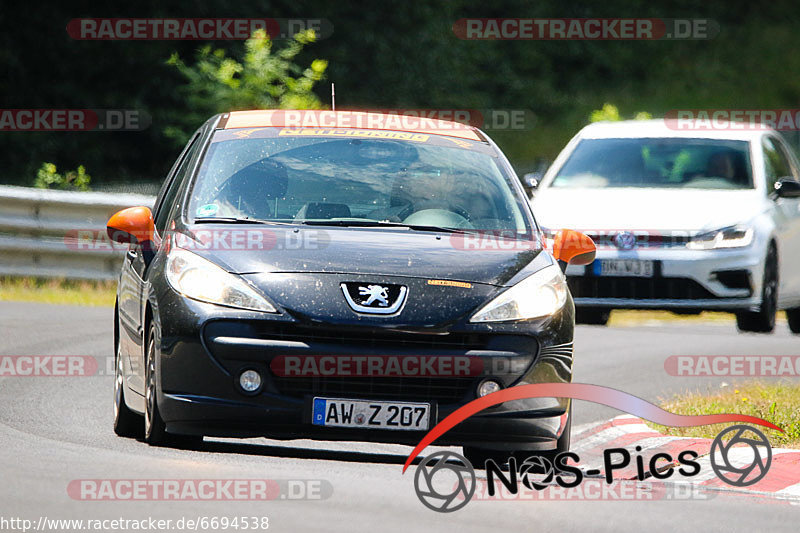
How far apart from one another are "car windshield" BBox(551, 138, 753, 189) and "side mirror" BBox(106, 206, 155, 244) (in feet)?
22.8

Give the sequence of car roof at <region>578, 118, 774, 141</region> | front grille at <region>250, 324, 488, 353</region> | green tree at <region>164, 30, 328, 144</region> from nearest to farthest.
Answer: front grille at <region>250, 324, 488, 353</region>
car roof at <region>578, 118, 774, 141</region>
green tree at <region>164, 30, 328, 144</region>

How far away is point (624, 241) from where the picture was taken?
13.2 m

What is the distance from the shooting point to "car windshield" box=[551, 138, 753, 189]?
1442 cm

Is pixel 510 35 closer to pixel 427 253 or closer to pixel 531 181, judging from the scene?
pixel 531 181

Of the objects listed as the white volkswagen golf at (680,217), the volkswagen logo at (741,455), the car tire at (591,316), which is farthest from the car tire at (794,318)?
the volkswagen logo at (741,455)

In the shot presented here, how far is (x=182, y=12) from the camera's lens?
29219 millimetres

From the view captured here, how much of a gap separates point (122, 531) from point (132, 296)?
8.86ft

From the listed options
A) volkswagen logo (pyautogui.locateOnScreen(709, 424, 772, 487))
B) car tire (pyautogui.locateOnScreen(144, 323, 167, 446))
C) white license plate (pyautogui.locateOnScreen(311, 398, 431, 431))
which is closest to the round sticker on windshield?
car tire (pyautogui.locateOnScreen(144, 323, 167, 446))

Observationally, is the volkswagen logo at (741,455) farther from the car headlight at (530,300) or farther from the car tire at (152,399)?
the car tire at (152,399)

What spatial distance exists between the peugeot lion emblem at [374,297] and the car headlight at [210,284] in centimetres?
34

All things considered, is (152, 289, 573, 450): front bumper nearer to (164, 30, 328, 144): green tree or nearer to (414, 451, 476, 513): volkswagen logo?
(414, 451, 476, 513): volkswagen logo

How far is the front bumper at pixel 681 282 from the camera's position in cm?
1314

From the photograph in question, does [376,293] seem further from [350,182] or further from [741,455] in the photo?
[741,455]

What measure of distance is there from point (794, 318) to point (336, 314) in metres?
9.16
